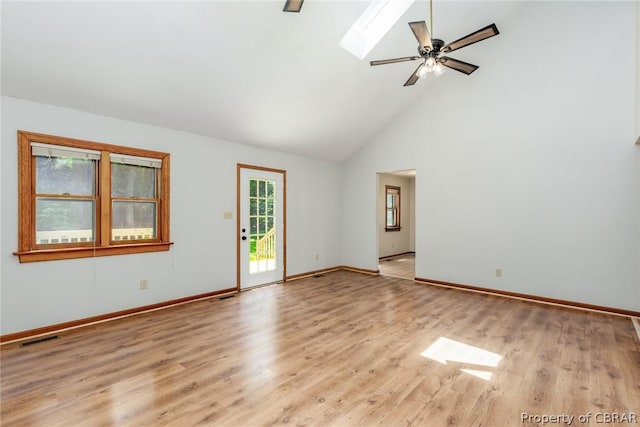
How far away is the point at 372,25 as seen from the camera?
390cm

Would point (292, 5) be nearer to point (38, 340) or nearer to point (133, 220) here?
point (133, 220)

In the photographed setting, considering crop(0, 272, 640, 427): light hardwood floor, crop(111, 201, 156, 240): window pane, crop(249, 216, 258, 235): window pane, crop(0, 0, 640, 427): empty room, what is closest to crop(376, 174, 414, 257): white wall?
crop(0, 0, 640, 427): empty room

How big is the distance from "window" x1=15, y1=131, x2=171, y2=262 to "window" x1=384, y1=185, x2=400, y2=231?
5902mm

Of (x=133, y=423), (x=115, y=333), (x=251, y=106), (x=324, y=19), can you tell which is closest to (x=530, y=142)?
(x=324, y=19)

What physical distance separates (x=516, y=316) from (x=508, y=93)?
3.33 metres

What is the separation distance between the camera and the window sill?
10.1 feet

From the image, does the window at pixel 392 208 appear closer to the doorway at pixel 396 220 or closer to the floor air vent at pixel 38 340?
the doorway at pixel 396 220

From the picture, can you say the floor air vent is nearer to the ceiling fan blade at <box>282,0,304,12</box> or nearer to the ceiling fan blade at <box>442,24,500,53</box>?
the ceiling fan blade at <box>282,0,304,12</box>

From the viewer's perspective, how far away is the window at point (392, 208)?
843cm

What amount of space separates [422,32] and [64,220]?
421 cm

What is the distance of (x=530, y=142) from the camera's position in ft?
14.6

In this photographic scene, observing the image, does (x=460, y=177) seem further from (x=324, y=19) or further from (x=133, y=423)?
(x=133, y=423)

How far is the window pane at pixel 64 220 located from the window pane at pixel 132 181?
35 centimetres

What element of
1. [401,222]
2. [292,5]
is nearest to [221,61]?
[292,5]
